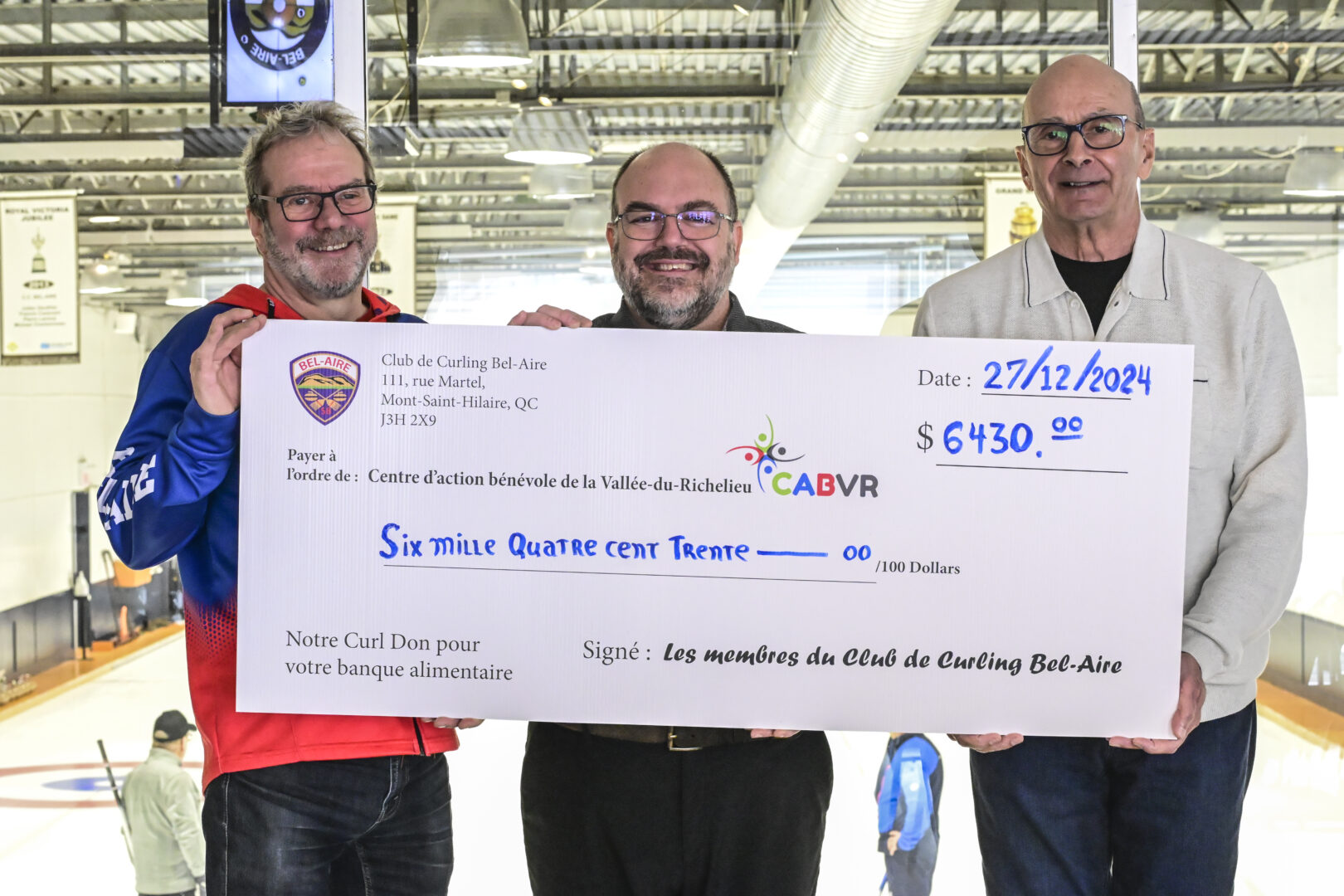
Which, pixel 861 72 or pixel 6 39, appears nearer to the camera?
pixel 861 72

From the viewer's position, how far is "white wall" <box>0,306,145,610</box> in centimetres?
303

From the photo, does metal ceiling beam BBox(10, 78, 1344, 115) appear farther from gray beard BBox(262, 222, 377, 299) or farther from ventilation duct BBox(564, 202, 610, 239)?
gray beard BBox(262, 222, 377, 299)

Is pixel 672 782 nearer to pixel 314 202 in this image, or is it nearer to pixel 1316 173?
pixel 314 202

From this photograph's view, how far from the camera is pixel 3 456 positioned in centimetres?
320

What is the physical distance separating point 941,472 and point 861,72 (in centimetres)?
143

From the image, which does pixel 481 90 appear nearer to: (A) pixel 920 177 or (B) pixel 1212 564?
(A) pixel 920 177

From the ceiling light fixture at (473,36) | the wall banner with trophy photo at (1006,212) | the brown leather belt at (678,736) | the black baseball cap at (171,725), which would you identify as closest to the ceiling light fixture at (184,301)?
the ceiling light fixture at (473,36)

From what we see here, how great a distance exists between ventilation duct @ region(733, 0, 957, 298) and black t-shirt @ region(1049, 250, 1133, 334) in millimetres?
1046

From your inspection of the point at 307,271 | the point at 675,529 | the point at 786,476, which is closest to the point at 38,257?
the point at 307,271

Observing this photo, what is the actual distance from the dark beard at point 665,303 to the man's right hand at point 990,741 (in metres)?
0.76

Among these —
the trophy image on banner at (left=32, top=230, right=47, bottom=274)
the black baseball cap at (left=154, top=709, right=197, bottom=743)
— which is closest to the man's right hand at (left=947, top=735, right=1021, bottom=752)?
the black baseball cap at (left=154, top=709, right=197, bottom=743)

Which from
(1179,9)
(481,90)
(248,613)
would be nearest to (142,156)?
(481,90)

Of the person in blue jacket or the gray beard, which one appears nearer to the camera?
the gray beard

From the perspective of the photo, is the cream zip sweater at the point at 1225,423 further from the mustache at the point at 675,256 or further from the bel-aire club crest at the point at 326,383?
the bel-aire club crest at the point at 326,383
